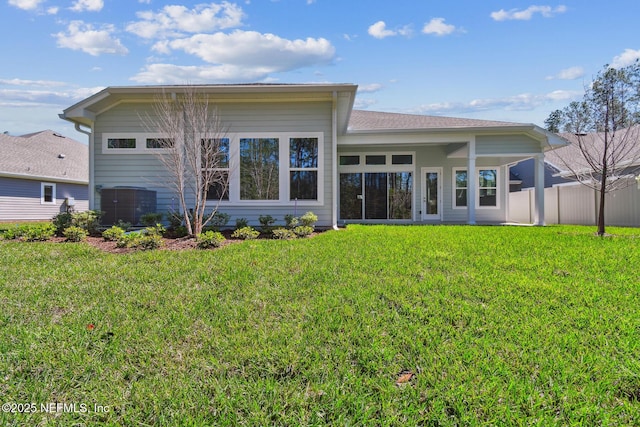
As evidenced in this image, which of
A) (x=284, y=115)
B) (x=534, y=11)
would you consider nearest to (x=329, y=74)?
(x=284, y=115)

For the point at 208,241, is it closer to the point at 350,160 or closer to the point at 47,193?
the point at 350,160

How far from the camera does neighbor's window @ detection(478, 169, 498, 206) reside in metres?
15.0

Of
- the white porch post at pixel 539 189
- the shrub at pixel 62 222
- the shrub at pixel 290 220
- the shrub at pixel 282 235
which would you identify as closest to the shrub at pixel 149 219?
the shrub at pixel 62 222

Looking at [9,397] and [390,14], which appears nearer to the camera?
[9,397]

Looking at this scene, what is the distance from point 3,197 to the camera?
663 inches

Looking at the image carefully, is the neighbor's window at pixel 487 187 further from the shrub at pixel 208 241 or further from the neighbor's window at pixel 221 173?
the shrub at pixel 208 241

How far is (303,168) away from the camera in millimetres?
9586

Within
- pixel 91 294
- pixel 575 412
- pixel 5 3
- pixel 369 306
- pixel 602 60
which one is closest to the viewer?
pixel 575 412

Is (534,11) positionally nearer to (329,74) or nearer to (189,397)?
(329,74)

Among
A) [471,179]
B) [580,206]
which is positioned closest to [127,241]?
[471,179]

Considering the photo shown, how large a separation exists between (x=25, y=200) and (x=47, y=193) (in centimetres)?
152

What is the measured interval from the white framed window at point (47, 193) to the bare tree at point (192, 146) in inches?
543

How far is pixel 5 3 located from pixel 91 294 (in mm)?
8317

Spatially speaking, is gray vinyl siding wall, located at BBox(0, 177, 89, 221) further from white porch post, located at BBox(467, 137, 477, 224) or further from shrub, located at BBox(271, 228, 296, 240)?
white porch post, located at BBox(467, 137, 477, 224)
